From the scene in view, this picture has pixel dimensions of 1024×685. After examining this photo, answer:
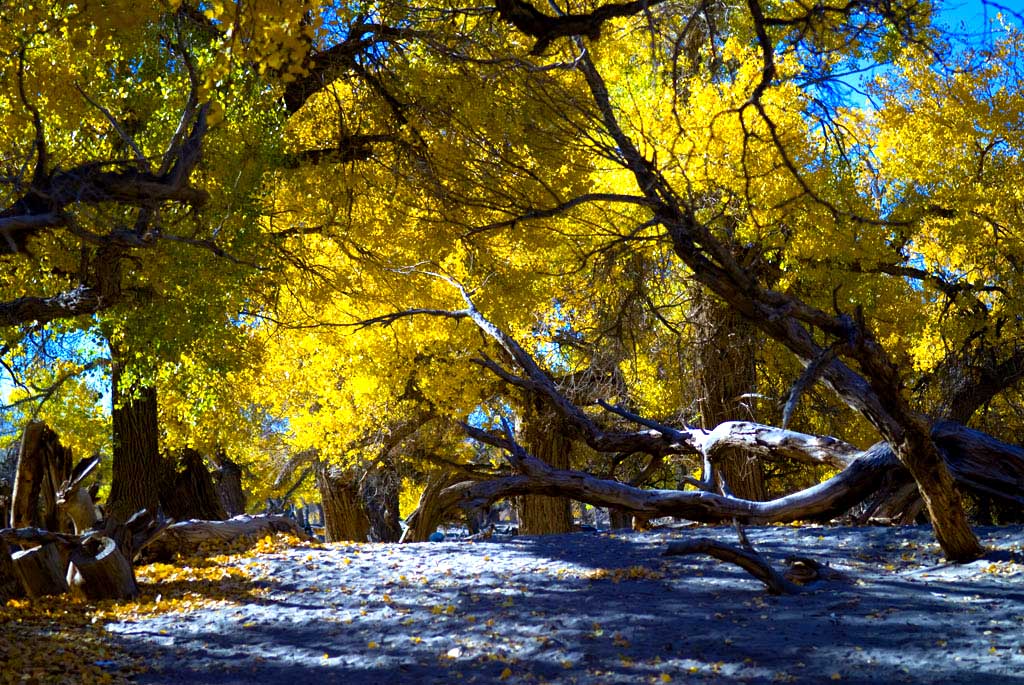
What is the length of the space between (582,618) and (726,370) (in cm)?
923

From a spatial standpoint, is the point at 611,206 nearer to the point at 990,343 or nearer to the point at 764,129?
the point at 764,129

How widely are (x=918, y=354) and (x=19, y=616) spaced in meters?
13.7

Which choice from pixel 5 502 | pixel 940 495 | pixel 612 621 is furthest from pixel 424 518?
pixel 940 495

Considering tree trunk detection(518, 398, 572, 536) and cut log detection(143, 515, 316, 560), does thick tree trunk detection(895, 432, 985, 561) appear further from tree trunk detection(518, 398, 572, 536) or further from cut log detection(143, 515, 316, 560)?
tree trunk detection(518, 398, 572, 536)

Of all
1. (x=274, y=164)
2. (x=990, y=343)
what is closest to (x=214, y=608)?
(x=274, y=164)

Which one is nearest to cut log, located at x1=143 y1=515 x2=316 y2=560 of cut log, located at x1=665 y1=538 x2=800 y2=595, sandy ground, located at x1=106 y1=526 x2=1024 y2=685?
sandy ground, located at x1=106 y1=526 x2=1024 y2=685

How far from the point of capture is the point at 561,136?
9.66 meters

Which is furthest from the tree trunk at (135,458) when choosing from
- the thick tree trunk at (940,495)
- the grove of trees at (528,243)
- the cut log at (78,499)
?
the thick tree trunk at (940,495)

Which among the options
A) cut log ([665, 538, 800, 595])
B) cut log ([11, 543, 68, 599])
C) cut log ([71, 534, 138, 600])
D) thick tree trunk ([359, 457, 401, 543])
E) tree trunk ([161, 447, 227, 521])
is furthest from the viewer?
thick tree trunk ([359, 457, 401, 543])

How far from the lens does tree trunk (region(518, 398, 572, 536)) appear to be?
16375mm

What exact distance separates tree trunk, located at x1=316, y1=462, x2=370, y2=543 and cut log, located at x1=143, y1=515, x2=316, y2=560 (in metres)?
7.67

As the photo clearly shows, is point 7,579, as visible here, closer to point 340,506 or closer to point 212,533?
point 212,533

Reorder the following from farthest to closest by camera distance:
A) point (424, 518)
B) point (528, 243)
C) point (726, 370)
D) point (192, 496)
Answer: point (192, 496) → point (726, 370) → point (528, 243) → point (424, 518)

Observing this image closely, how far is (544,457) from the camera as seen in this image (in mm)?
16922
